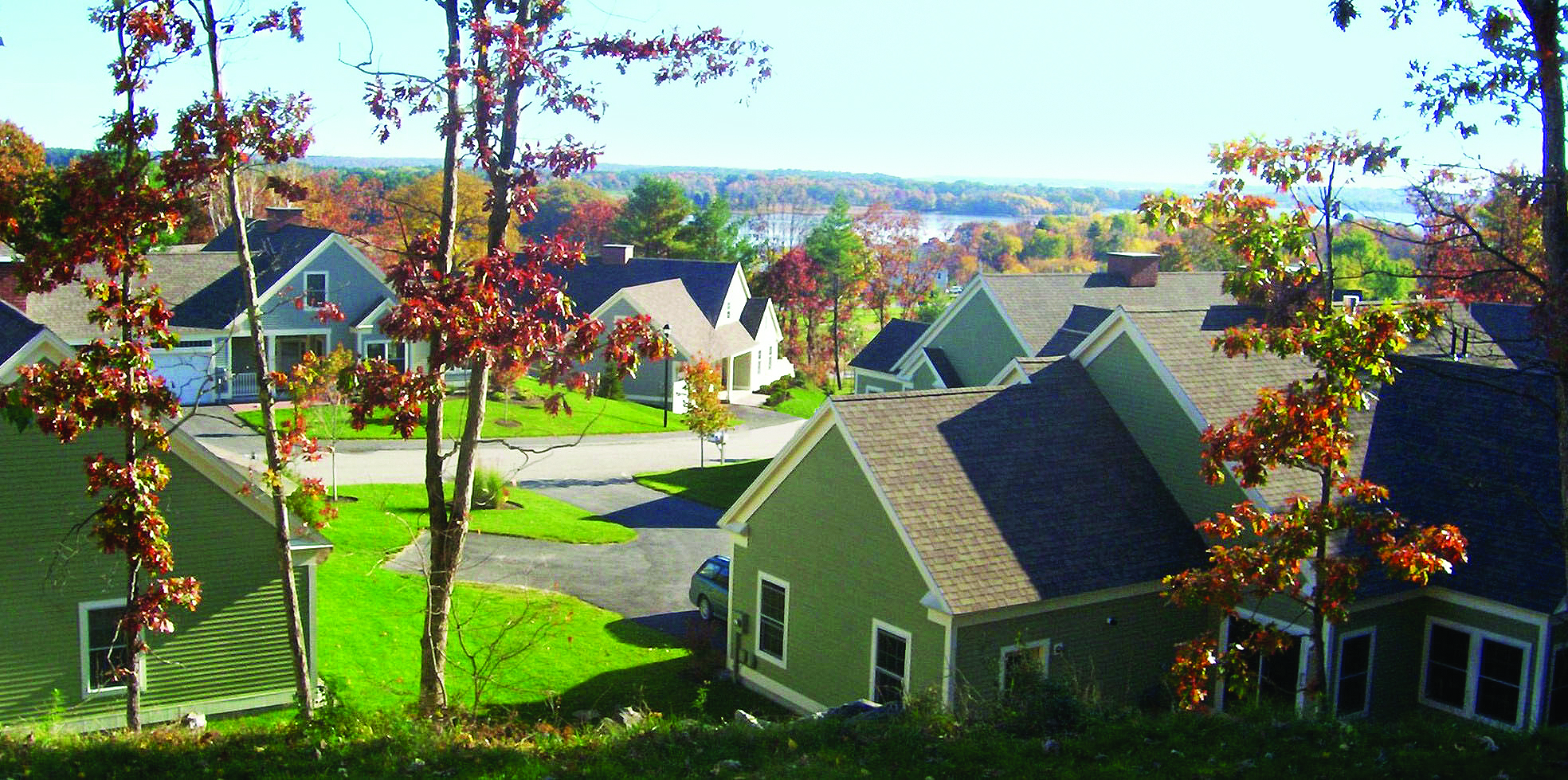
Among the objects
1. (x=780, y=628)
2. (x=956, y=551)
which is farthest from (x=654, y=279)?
(x=956, y=551)

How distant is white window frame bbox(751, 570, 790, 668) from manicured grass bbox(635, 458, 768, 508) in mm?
16686

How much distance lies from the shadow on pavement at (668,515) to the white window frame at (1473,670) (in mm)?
19073

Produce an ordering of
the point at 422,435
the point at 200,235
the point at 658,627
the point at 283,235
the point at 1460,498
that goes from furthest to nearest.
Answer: the point at 200,235 → the point at 283,235 → the point at 422,435 → the point at 658,627 → the point at 1460,498

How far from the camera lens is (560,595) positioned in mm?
25719

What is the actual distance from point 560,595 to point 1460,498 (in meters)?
16.6

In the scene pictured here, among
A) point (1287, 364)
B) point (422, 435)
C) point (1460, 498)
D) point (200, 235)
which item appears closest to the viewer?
point (1460, 498)

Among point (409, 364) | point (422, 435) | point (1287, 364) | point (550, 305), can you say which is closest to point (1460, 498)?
point (1287, 364)

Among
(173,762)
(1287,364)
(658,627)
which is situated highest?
(1287,364)

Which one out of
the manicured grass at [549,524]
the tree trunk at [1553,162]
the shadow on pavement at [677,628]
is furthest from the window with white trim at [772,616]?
the manicured grass at [549,524]

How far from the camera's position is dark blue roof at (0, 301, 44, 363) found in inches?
664

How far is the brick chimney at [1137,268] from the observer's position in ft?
129

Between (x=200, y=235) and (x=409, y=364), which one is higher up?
(x=200, y=235)

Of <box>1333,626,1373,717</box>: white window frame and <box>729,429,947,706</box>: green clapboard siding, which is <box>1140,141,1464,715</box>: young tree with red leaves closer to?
<box>1333,626,1373,717</box>: white window frame

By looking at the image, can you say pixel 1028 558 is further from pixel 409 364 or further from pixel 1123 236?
pixel 1123 236
